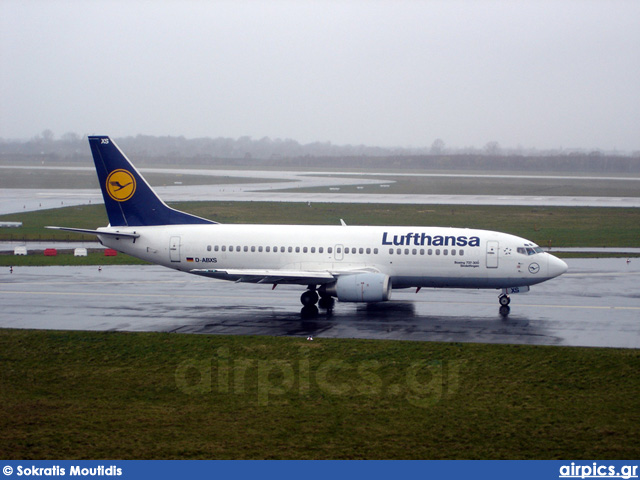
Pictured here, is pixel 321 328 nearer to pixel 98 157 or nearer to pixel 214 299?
pixel 214 299

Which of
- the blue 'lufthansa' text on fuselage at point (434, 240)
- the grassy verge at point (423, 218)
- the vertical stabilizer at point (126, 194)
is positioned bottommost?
the grassy verge at point (423, 218)

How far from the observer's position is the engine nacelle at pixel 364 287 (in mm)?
30375

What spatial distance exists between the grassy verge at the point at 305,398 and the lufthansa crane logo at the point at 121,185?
34.8 ft

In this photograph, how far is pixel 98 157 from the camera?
3509 centimetres

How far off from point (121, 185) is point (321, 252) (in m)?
11.2

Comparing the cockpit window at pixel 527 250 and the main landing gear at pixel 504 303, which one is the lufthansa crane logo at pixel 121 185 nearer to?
the main landing gear at pixel 504 303

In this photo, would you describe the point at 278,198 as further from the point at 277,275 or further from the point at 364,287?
the point at 364,287

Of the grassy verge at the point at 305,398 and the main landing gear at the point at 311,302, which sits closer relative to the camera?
the grassy verge at the point at 305,398

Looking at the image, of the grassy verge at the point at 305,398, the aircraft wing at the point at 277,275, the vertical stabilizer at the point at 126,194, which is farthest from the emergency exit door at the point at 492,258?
the vertical stabilizer at the point at 126,194

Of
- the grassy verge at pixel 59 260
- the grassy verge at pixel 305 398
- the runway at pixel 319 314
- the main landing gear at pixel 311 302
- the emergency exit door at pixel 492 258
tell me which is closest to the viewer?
the grassy verge at pixel 305 398

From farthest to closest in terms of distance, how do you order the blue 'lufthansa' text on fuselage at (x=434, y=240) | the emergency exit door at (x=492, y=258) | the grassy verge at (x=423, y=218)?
1. the grassy verge at (x=423, y=218)
2. the blue 'lufthansa' text on fuselage at (x=434, y=240)
3. the emergency exit door at (x=492, y=258)

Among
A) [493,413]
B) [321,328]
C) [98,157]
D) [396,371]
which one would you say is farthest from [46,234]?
[493,413]

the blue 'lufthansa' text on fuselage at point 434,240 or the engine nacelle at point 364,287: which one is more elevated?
the blue 'lufthansa' text on fuselage at point 434,240

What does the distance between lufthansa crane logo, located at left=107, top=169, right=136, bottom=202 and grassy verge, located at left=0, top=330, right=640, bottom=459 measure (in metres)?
10.6
